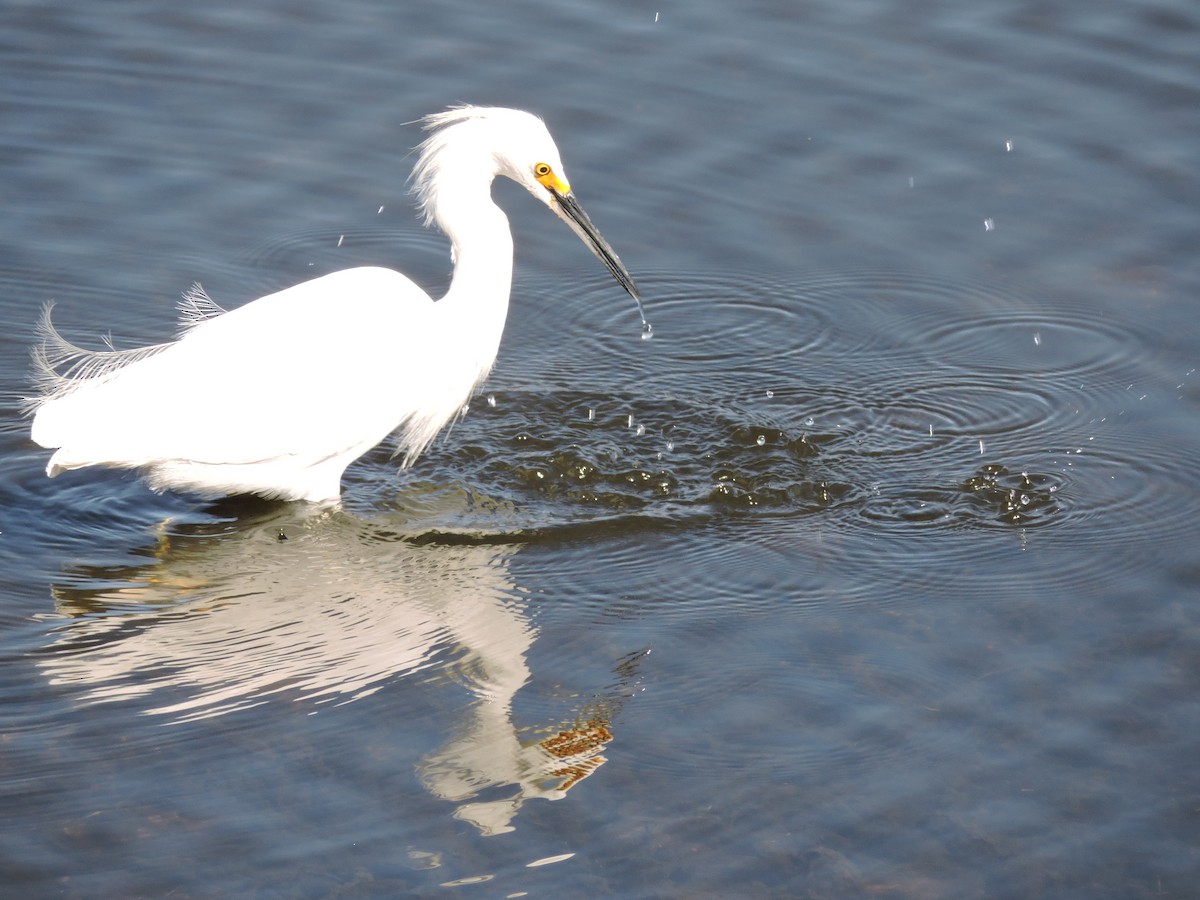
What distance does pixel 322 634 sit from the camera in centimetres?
559

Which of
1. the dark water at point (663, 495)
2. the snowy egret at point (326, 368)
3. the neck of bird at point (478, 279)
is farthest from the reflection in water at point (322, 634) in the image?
the neck of bird at point (478, 279)

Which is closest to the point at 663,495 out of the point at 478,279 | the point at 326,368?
the point at 478,279

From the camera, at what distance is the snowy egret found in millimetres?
6230

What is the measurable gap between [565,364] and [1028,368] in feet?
6.99

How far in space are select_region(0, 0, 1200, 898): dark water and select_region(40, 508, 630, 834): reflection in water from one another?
20mm

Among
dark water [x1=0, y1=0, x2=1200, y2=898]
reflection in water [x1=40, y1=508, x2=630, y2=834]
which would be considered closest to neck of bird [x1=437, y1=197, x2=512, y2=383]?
dark water [x1=0, y1=0, x2=1200, y2=898]

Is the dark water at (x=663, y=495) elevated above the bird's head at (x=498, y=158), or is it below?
below

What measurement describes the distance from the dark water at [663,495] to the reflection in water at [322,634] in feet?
0.06

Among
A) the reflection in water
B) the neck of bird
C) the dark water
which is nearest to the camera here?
the dark water

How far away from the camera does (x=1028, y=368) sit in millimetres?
7297

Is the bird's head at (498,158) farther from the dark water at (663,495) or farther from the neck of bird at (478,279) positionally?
the dark water at (663,495)

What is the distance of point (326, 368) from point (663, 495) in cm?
144

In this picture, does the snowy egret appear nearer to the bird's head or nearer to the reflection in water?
the bird's head

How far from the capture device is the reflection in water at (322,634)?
197 inches
